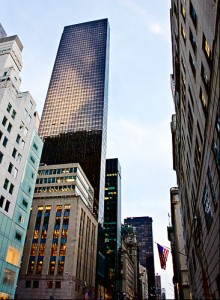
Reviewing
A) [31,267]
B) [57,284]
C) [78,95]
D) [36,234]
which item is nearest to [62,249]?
[57,284]

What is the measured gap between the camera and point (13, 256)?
47750 mm

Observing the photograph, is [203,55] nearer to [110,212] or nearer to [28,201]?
[28,201]

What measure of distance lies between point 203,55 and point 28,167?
141 feet

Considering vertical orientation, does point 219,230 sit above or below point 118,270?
below

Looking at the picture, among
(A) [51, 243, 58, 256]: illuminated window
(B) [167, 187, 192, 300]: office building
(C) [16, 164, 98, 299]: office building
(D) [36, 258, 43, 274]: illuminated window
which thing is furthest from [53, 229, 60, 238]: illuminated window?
(B) [167, 187, 192, 300]: office building

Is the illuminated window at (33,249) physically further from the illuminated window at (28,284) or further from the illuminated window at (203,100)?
the illuminated window at (203,100)

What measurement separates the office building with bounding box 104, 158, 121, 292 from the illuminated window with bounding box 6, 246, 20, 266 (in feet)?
335

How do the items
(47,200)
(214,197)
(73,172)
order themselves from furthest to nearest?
(73,172) < (47,200) < (214,197)

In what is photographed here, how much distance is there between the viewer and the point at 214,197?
2181 cm

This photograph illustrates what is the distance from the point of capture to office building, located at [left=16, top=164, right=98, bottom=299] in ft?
272

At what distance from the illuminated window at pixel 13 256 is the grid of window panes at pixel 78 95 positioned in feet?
369

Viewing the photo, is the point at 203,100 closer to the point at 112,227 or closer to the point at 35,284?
the point at 35,284

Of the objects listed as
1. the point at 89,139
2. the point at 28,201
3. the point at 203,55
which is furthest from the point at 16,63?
the point at 89,139

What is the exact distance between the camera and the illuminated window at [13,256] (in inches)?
1818
